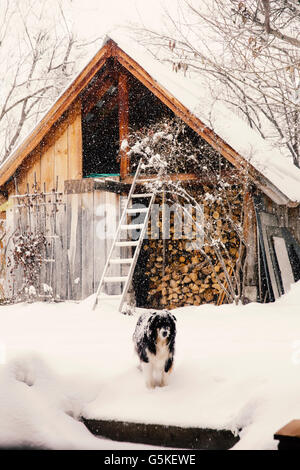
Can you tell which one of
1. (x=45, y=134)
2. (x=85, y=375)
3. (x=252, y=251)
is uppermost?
(x=45, y=134)

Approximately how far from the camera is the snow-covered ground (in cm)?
363

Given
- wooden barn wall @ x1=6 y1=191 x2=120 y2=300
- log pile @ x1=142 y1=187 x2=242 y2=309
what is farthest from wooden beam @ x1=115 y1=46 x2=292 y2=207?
wooden barn wall @ x1=6 y1=191 x2=120 y2=300

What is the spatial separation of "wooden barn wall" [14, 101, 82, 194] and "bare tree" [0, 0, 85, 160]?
652 cm

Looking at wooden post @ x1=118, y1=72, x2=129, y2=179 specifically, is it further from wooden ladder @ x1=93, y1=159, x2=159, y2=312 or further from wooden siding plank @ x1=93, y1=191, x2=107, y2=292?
wooden siding plank @ x1=93, y1=191, x2=107, y2=292

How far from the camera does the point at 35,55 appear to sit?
A: 55.1ft

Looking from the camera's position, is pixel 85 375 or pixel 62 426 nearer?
pixel 62 426

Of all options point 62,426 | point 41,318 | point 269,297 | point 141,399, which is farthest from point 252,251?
point 62,426

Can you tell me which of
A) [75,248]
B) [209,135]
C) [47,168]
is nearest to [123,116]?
[47,168]

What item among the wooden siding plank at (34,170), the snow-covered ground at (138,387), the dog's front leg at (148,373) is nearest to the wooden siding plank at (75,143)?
the wooden siding plank at (34,170)

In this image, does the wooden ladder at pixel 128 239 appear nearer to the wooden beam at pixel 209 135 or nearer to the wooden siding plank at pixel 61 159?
the wooden beam at pixel 209 135

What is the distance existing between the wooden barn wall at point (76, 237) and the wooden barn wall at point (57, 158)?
0.35m

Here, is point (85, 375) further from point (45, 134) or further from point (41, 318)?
point (45, 134)

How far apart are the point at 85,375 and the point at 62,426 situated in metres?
0.84

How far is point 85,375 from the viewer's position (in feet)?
15.3
